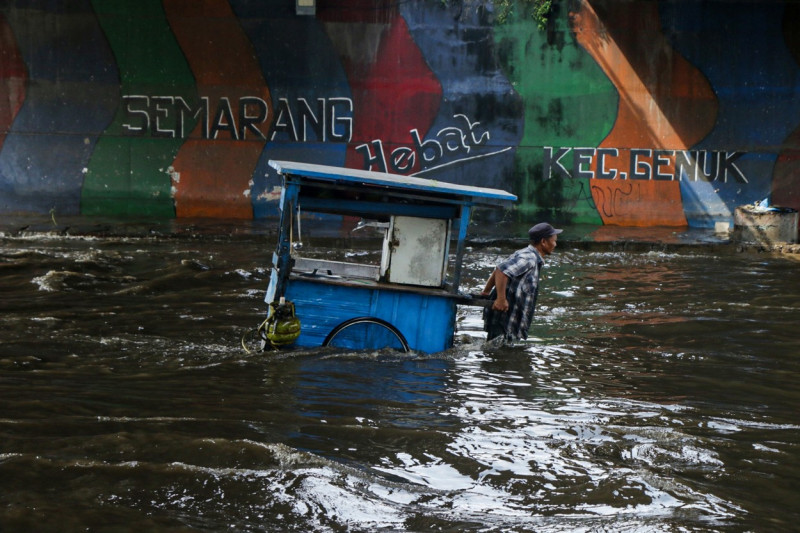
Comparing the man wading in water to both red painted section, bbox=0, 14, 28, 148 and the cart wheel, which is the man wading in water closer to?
the cart wheel

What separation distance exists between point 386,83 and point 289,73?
2.15 metres

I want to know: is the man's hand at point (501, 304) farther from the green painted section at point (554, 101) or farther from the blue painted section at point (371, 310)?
the green painted section at point (554, 101)

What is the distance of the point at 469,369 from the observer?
27.0ft

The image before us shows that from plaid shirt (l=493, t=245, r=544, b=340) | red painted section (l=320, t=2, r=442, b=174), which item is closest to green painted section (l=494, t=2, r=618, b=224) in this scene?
red painted section (l=320, t=2, r=442, b=174)

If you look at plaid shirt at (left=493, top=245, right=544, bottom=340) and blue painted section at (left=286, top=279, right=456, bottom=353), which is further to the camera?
plaid shirt at (left=493, top=245, right=544, bottom=340)

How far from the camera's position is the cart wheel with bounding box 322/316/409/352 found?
8.32m

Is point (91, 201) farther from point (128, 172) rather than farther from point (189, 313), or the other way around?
point (189, 313)

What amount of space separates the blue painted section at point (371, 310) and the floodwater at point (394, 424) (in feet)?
0.70

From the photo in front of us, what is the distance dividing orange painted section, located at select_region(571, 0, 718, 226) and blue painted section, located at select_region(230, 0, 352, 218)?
18.4ft

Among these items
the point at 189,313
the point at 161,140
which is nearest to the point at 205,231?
the point at 161,140

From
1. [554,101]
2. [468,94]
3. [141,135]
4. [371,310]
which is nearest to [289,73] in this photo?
[141,135]

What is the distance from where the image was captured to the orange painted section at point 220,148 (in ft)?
64.7

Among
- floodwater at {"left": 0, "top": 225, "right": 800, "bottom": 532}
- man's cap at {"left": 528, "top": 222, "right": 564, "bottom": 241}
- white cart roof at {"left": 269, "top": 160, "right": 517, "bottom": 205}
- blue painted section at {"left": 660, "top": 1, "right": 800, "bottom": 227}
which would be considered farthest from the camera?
blue painted section at {"left": 660, "top": 1, "right": 800, "bottom": 227}

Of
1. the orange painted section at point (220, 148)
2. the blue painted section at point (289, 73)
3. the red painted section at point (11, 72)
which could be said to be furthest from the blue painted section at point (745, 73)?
the red painted section at point (11, 72)
